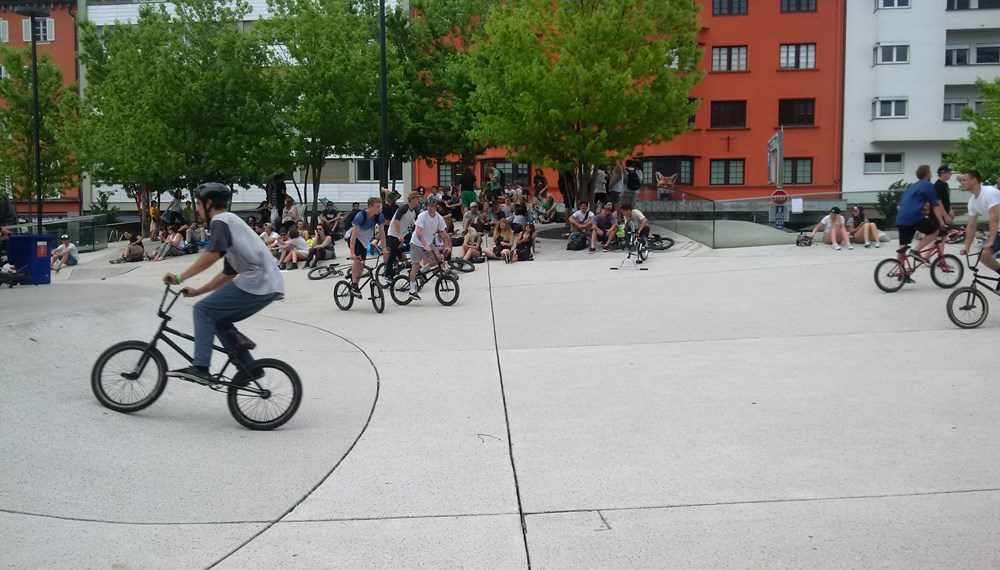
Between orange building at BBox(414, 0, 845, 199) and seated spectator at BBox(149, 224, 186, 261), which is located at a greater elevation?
orange building at BBox(414, 0, 845, 199)

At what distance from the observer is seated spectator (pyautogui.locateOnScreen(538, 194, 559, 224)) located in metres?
32.7

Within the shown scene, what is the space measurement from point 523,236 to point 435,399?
1508cm

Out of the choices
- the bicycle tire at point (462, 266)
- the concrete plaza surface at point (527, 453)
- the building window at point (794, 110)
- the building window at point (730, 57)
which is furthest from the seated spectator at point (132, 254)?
the building window at point (794, 110)

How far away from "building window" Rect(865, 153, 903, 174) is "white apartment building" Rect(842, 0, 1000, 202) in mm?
51

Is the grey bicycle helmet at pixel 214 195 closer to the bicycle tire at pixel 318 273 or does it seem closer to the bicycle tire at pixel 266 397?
the bicycle tire at pixel 266 397

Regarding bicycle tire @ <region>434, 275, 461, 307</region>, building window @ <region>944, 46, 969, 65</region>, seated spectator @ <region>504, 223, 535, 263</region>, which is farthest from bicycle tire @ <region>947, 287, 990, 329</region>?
building window @ <region>944, 46, 969, 65</region>

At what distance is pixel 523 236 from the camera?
2386cm

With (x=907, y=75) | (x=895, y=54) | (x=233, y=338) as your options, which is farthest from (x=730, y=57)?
(x=233, y=338)

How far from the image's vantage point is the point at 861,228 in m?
23.6

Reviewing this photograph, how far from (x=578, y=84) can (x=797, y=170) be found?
27432 millimetres

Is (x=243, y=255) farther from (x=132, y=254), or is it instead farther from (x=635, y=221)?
(x=132, y=254)

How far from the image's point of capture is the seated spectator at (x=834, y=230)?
917 inches

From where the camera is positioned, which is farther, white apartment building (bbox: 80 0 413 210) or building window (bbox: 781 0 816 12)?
white apartment building (bbox: 80 0 413 210)

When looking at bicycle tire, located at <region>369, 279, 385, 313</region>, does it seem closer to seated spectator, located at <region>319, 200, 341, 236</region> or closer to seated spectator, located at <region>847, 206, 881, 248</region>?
seated spectator, located at <region>319, 200, 341, 236</region>
